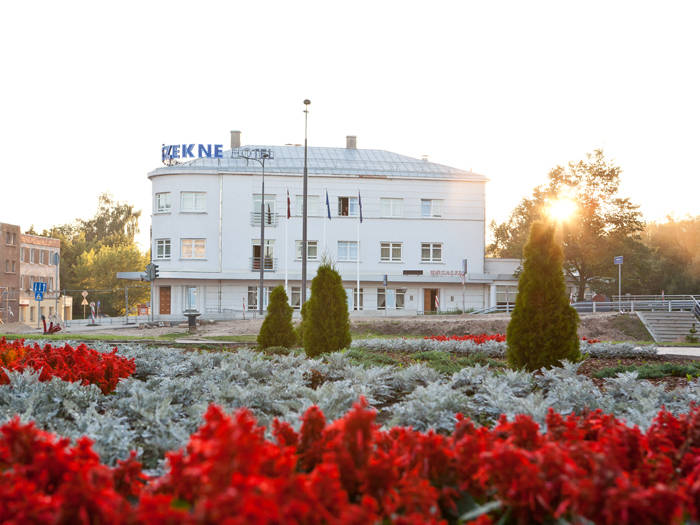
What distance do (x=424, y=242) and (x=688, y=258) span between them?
2930cm

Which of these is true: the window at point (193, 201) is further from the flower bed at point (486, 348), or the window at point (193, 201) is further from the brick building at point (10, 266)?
the flower bed at point (486, 348)

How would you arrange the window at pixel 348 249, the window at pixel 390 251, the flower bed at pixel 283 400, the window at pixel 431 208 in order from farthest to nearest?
the window at pixel 431 208 → the window at pixel 390 251 → the window at pixel 348 249 → the flower bed at pixel 283 400

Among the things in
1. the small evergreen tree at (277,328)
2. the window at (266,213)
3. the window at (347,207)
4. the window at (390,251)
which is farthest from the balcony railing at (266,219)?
the small evergreen tree at (277,328)

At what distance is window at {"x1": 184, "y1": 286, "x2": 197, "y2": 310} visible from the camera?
5250 centimetres

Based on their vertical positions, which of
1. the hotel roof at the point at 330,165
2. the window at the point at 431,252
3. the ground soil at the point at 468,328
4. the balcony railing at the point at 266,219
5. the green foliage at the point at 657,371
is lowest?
the ground soil at the point at 468,328

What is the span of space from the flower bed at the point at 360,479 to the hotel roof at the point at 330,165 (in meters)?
50.4

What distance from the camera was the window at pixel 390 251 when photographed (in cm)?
5463

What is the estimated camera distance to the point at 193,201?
53.3 metres

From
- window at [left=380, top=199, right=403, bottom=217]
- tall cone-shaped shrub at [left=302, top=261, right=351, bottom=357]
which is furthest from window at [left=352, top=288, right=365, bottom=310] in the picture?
tall cone-shaped shrub at [left=302, top=261, right=351, bottom=357]

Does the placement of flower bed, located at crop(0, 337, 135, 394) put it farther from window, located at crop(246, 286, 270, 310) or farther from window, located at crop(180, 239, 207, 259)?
window, located at crop(180, 239, 207, 259)

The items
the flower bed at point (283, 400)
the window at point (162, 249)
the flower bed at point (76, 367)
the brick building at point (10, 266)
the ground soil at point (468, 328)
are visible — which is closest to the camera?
the flower bed at point (283, 400)

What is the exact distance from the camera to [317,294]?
1404 centimetres

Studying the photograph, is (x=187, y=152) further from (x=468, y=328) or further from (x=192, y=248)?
(x=468, y=328)

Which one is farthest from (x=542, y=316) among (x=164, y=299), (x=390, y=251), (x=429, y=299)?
(x=164, y=299)
